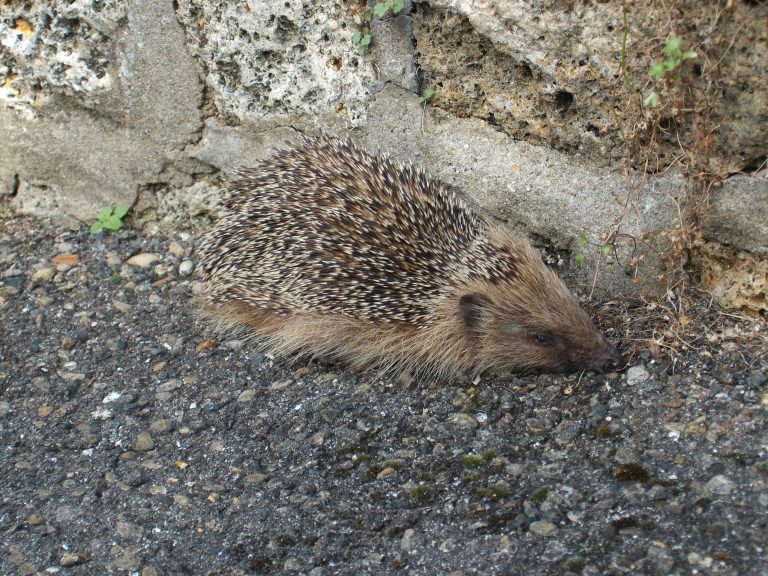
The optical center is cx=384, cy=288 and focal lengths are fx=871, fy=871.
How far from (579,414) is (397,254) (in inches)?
44.9

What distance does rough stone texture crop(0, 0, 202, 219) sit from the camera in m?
4.84

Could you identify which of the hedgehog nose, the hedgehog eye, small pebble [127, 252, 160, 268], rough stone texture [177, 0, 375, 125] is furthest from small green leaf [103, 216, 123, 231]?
the hedgehog nose

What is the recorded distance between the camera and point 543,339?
406 centimetres

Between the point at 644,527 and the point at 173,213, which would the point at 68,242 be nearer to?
the point at 173,213

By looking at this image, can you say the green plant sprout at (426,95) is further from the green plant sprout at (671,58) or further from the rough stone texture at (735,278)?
the rough stone texture at (735,278)

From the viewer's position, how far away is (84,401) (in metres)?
4.16

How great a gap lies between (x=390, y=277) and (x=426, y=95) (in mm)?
939

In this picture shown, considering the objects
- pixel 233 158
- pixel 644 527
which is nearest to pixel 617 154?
pixel 644 527

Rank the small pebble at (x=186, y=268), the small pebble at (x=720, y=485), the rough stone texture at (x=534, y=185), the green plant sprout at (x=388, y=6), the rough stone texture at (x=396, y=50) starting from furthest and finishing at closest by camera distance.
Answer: the small pebble at (x=186, y=268), the rough stone texture at (x=396, y=50), the green plant sprout at (x=388, y=6), the rough stone texture at (x=534, y=185), the small pebble at (x=720, y=485)

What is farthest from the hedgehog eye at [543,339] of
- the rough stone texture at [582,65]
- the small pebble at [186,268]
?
the small pebble at [186,268]

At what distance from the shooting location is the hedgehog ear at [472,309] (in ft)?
13.7

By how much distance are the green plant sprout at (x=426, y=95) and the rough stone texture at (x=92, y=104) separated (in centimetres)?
137

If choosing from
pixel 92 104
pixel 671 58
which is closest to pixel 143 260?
pixel 92 104

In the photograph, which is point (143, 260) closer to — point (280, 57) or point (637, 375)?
point (280, 57)
